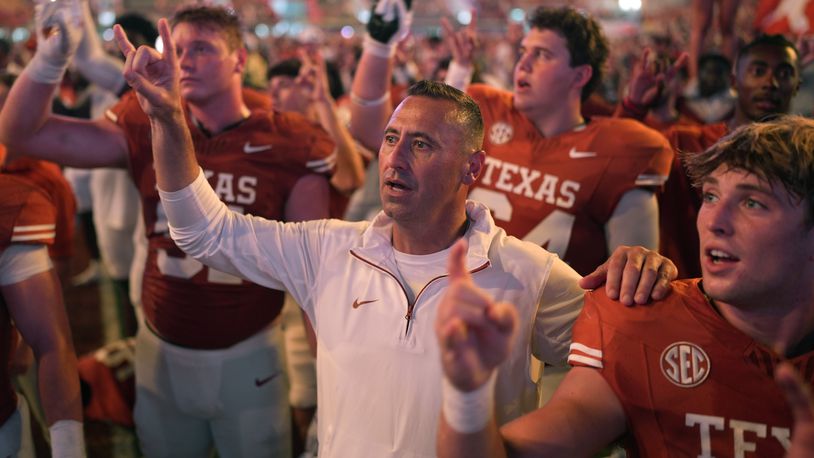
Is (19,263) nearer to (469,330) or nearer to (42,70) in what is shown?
(42,70)

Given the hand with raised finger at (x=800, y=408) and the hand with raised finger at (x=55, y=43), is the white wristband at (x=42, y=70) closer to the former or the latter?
the hand with raised finger at (x=55, y=43)

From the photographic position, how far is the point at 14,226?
2303 millimetres

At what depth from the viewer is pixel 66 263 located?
3.44 meters

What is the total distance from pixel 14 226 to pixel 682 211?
251 centimetres

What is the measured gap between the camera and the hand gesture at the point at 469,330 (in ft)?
4.51

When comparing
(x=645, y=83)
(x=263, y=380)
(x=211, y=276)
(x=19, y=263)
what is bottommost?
(x=263, y=380)

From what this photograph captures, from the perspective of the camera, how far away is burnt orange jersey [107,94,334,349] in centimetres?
288

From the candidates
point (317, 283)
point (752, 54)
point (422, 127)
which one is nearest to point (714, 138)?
point (752, 54)

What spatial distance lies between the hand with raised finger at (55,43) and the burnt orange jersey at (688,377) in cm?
199

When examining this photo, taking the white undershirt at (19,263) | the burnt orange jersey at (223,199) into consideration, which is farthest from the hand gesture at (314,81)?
the white undershirt at (19,263)

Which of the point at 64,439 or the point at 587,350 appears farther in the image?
the point at 64,439

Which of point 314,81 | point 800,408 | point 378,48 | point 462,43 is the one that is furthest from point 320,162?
point 800,408

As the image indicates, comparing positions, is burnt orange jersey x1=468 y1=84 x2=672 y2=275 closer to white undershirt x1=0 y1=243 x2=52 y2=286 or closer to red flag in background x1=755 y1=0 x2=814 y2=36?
white undershirt x1=0 y1=243 x2=52 y2=286

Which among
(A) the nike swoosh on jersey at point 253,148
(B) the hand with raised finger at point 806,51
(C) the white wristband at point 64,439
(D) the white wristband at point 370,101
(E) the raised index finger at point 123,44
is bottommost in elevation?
(C) the white wristband at point 64,439
